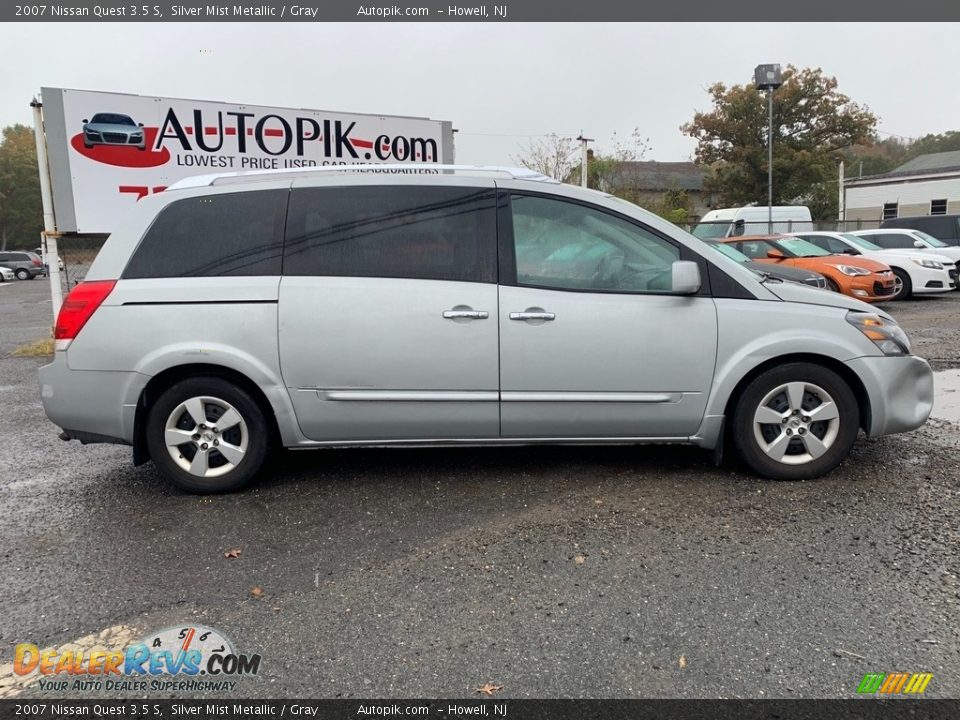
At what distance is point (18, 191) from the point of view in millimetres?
58156

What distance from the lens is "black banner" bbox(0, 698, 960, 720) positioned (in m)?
2.22

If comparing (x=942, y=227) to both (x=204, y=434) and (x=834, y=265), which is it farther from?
(x=204, y=434)

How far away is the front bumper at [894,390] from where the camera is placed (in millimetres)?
4027

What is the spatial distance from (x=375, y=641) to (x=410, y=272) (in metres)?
2.11

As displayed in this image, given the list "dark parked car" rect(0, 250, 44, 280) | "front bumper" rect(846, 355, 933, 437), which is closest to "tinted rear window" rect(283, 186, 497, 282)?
"front bumper" rect(846, 355, 933, 437)

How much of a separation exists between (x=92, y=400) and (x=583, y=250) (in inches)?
119

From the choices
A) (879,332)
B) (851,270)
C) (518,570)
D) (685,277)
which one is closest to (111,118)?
(685,277)

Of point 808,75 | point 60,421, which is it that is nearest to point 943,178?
point 808,75

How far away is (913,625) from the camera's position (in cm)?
267

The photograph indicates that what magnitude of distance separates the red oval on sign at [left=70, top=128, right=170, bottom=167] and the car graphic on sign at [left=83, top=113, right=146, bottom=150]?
49 millimetres

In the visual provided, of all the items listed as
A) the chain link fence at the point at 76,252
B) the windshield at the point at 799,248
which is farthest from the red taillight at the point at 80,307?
the windshield at the point at 799,248

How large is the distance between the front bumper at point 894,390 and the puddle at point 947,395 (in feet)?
5.12

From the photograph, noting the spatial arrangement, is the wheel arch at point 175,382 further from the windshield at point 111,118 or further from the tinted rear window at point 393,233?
the windshield at point 111,118

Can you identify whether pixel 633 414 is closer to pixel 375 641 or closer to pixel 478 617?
pixel 478 617
